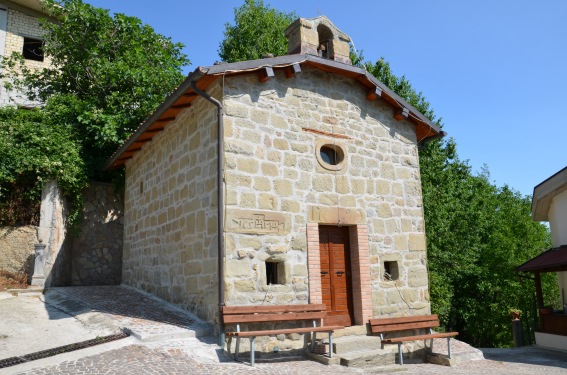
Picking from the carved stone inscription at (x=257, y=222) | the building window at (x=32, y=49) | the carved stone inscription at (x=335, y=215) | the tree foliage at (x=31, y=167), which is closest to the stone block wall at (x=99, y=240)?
the tree foliage at (x=31, y=167)

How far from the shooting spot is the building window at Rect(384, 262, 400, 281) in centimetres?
884

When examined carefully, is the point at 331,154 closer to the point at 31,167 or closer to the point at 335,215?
the point at 335,215

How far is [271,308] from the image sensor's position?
7.10 m

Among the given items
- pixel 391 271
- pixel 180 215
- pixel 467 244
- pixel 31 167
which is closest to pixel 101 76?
pixel 31 167

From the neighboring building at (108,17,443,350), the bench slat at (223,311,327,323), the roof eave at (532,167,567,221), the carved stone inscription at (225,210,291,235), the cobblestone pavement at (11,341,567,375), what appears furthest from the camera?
the roof eave at (532,167,567,221)

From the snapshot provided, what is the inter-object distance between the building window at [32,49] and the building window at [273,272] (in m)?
16.9

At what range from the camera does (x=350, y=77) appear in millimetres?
9258

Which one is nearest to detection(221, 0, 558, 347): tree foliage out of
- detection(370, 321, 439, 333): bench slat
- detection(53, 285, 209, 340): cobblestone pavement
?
detection(370, 321, 439, 333): bench slat

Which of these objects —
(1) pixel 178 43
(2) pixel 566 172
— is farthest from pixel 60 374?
(1) pixel 178 43

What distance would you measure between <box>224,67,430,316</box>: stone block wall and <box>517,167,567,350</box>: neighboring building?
13.8 ft

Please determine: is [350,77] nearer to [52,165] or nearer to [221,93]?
[221,93]

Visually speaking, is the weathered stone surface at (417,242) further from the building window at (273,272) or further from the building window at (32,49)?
the building window at (32,49)

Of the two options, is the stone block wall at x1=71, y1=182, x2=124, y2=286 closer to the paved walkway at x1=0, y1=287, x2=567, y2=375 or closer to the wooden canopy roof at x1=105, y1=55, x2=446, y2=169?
the wooden canopy roof at x1=105, y1=55, x2=446, y2=169

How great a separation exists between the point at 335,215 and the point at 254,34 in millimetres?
17684
